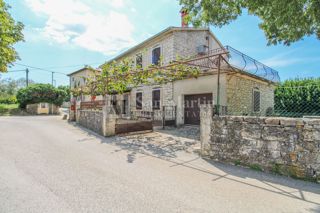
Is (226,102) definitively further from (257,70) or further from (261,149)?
(261,149)

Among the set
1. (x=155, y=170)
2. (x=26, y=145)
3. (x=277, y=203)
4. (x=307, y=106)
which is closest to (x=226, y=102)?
(x=155, y=170)

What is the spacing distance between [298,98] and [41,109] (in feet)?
90.2

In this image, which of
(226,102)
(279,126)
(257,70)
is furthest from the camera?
(257,70)

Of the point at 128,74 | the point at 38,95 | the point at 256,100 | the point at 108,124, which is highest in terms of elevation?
the point at 128,74

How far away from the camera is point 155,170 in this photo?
4684 millimetres

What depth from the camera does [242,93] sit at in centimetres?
1094

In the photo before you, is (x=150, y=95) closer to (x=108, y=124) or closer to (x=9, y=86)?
(x=108, y=124)

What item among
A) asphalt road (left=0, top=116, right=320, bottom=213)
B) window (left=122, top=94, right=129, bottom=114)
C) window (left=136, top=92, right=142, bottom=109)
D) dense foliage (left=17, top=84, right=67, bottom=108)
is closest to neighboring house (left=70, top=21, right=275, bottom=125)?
window (left=136, top=92, right=142, bottom=109)

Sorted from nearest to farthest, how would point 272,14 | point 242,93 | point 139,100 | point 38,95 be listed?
point 272,14
point 242,93
point 139,100
point 38,95

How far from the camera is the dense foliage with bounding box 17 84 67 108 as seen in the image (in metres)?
24.5

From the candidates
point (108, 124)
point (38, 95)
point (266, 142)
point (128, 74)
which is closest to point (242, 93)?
point (128, 74)

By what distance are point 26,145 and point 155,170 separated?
17.0 feet

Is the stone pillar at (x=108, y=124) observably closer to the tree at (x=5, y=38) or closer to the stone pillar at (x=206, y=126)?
the stone pillar at (x=206, y=126)

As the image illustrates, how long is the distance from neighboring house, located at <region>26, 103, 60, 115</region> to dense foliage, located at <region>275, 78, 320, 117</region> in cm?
2518
